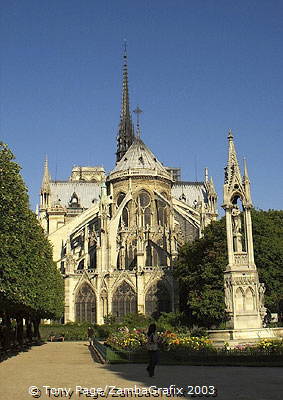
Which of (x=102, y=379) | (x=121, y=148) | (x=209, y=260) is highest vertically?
(x=121, y=148)

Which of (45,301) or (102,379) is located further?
(45,301)

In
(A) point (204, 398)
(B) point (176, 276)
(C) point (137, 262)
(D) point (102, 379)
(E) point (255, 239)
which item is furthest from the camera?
(C) point (137, 262)

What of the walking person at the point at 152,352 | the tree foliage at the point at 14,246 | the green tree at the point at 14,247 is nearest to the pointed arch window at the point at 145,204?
the green tree at the point at 14,247

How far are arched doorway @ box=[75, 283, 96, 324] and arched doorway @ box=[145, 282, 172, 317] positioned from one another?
7150 millimetres

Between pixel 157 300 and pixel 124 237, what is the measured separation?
488 inches

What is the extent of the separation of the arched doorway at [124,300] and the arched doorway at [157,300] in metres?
1.85

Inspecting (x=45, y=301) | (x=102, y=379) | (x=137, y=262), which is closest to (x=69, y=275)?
(x=137, y=262)

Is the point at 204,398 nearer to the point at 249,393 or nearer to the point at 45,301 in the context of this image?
the point at 249,393

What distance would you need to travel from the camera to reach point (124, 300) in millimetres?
76875

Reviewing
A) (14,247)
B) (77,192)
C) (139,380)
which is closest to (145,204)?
(77,192)

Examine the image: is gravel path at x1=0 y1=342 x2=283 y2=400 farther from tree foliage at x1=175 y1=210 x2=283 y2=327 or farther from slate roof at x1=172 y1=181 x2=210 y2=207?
slate roof at x1=172 y1=181 x2=210 y2=207

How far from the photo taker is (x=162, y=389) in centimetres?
1448

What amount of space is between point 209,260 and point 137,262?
67.6ft

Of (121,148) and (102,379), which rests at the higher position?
(121,148)
